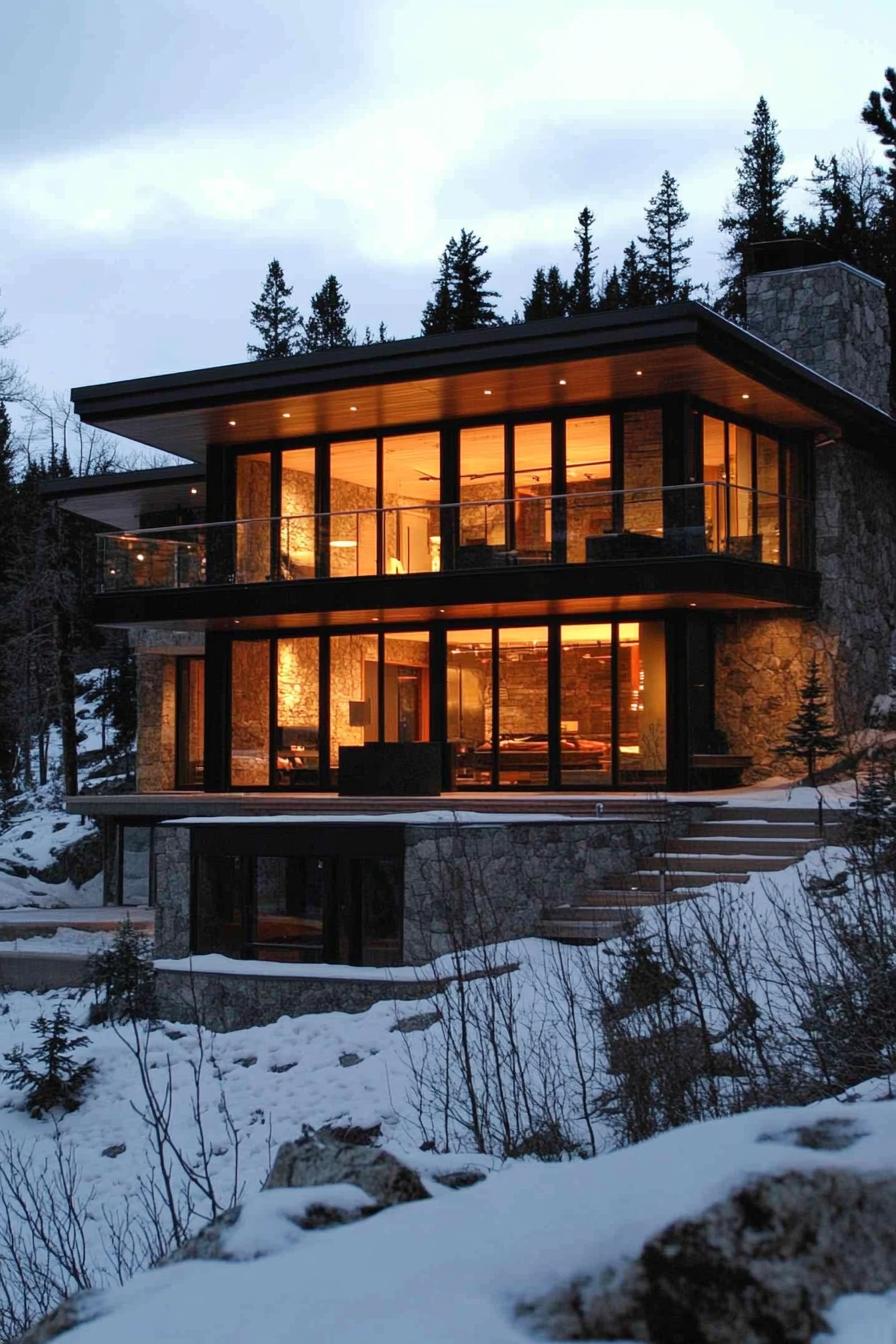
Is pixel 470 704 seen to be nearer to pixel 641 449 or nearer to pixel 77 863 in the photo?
pixel 641 449

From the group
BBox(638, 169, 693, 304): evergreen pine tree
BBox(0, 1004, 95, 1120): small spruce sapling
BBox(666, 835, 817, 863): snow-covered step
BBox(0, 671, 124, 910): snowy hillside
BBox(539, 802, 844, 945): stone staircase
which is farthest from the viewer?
BBox(638, 169, 693, 304): evergreen pine tree

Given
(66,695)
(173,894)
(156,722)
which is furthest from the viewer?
(66,695)

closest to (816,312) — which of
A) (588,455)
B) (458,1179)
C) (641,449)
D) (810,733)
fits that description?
(641,449)


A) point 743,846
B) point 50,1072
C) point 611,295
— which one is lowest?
point 50,1072

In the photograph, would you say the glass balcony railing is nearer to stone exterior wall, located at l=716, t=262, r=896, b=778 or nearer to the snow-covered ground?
stone exterior wall, located at l=716, t=262, r=896, b=778

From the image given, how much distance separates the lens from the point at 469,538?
21047 mm

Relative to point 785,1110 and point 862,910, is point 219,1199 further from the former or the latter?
point 785,1110

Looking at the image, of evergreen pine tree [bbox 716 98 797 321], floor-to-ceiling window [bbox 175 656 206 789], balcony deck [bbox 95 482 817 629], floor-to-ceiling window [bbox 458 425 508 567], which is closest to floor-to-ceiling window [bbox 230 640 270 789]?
balcony deck [bbox 95 482 817 629]

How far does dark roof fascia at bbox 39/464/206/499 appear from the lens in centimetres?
2697

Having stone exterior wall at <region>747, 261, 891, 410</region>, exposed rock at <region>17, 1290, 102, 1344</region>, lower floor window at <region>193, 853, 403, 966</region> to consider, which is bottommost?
lower floor window at <region>193, 853, 403, 966</region>

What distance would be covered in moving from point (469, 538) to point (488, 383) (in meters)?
2.26

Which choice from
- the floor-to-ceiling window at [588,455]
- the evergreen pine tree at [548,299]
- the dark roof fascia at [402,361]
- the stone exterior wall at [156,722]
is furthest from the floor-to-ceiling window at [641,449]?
the evergreen pine tree at [548,299]

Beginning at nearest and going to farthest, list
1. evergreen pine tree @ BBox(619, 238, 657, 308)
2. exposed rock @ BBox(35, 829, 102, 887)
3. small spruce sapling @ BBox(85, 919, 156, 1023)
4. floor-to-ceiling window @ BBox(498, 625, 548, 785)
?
small spruce sapling @ BBox(85, 919, 156, 1023) → floor-to-ceiling window @ BBox(498, 625, 548, 785) → exposed rock @ BBox(35, 829, 102, 887) → evergreen pine tree @ BBox(619, 238, 657, 308)

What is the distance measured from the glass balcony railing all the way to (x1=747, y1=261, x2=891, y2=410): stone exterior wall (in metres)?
4.16
